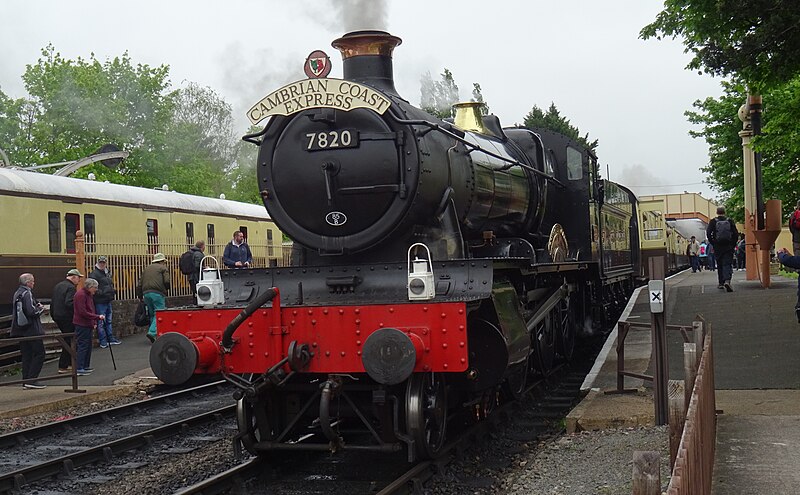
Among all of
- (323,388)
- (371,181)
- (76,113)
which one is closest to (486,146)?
(371,181)

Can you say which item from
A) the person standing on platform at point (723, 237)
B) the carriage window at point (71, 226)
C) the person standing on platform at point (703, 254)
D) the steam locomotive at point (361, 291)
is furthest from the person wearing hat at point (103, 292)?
the person standing on platform at point (703, 254)

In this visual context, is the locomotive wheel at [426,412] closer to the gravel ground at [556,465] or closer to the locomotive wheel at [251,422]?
the gravel ground at [556,465]

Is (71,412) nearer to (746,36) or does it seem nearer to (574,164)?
(574,164)

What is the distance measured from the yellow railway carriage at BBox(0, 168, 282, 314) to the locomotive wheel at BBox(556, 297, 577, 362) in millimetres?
9950

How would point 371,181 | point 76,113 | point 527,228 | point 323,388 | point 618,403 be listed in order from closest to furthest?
point 323,388 → point 371,181 → point 618,403 → point 527,228 → point 76,113

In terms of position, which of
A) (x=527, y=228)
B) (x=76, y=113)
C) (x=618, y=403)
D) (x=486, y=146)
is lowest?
(x=618, y=403)

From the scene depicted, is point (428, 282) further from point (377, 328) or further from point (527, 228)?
point (527, 228)

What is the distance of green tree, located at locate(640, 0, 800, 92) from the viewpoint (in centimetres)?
880

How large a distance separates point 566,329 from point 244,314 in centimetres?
556

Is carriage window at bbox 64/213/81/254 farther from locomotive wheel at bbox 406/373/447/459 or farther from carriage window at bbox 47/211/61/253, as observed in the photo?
locomotive wheel at bbox 406/373/447/459

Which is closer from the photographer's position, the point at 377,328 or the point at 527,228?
the point at 377,328

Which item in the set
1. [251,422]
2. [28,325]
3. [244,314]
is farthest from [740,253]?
[244,314]

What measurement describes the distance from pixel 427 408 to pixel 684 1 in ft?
19.8

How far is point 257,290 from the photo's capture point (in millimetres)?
6625
